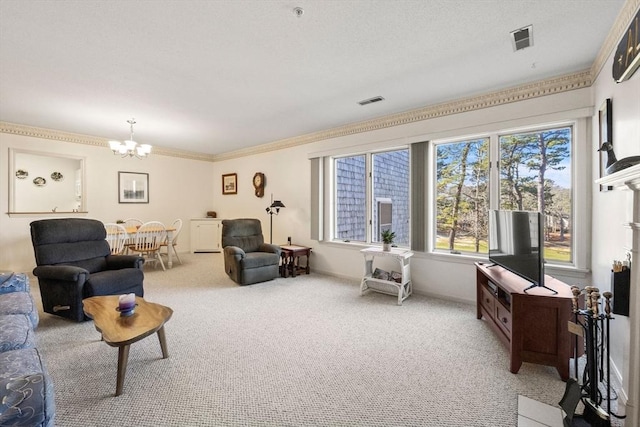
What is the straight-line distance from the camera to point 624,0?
1920 millimetres

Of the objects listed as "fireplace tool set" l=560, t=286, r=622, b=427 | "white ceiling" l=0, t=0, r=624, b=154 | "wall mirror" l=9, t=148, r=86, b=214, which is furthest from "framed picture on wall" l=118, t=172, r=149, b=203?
"fireplace tool set" l=560, t=286, r=622, b=427

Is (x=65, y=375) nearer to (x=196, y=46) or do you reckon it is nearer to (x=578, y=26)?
(x=196, y=46)

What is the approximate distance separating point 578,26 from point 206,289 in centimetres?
491

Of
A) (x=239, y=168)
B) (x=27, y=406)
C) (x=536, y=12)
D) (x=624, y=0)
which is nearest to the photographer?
(x=27, y=406)

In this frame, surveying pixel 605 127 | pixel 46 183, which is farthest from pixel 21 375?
pixel 46 183

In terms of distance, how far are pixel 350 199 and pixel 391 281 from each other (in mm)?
1772

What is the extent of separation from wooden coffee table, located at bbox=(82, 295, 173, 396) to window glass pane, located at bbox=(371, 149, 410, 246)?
3.34m

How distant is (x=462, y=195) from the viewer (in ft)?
12.7

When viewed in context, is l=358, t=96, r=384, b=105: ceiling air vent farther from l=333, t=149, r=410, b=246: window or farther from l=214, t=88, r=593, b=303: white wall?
l=333, t=149, r=410, b=246: window

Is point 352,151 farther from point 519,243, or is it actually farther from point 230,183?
point 230,183

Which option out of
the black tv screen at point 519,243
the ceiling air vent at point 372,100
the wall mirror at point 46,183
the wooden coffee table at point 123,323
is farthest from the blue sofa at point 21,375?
the wall mirror at point 46,183

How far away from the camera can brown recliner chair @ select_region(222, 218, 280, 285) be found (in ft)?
14.8

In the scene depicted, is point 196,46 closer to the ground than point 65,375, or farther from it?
farther from it

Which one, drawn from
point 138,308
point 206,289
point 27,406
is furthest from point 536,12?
point 206,289
